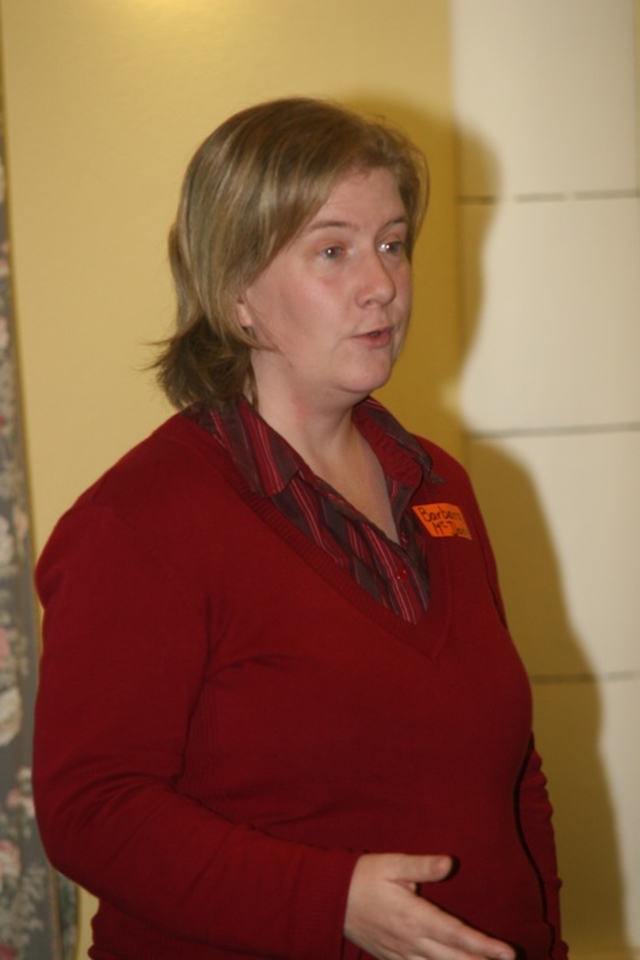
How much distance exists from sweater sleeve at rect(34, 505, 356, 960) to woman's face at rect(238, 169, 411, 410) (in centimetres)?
28

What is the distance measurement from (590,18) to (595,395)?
732 mm

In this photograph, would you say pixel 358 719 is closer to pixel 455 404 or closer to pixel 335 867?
pixel 335 867

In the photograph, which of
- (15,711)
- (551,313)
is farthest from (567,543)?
(15,711)

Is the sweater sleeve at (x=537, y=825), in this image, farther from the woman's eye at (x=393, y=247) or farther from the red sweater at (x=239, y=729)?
the woman's eye at (x=393, y=247)

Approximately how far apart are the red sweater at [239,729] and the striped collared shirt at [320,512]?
20 mm

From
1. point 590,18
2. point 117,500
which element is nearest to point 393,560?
point 117,500

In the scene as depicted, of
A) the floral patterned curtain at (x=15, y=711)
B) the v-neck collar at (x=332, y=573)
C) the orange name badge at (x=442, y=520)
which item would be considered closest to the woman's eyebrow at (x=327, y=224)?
the v-neck collar at (x=332, y=573)

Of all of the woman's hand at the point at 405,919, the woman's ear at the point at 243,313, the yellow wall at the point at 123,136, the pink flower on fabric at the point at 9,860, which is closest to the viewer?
the woman's hand at the point at 405,919

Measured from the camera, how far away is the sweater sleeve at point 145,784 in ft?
3.26

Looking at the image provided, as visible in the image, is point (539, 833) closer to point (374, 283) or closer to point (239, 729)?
point (239, 729)

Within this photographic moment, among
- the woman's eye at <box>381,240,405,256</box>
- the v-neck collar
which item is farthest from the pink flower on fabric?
the woman's eye at <box>381,240,405,256</box>

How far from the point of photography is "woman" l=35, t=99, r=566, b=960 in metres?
1.01

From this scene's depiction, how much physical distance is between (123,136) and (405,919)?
→ 5.78 feet

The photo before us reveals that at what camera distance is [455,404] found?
2432mm
